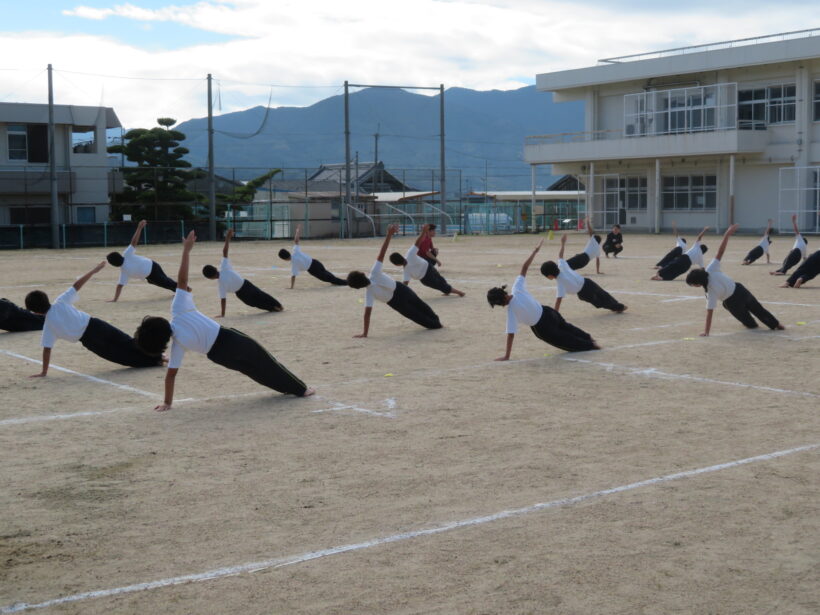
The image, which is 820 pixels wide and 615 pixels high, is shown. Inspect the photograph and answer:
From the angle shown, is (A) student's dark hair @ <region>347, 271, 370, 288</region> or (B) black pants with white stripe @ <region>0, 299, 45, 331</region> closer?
(A) student's dark hair @ <region>347, 271, 370, 288</region>

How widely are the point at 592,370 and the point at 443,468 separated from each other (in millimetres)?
4430

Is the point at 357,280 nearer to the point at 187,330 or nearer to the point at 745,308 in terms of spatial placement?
A: the point at 187,330

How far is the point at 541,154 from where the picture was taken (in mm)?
54688

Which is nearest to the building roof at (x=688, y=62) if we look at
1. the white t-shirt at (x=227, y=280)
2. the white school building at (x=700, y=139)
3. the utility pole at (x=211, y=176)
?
the white school building at (x=700, y=139)

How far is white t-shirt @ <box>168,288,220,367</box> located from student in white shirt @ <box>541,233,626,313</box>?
6684 millimetres

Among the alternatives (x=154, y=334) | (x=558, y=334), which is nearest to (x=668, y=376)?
(x=558, y=334)

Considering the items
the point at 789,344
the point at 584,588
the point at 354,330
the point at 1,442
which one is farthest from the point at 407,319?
the point at 584,588

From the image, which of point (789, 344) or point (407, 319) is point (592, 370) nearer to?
point (789, 344)

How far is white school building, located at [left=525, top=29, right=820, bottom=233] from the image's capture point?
44969 mm

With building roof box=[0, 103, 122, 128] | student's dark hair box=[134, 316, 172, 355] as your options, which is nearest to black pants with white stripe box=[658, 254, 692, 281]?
student's dark hair box=[134, 316, 172, 355]

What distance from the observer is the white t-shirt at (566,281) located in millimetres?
15508

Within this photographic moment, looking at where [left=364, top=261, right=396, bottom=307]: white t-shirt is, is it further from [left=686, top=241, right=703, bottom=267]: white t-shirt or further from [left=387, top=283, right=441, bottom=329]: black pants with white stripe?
[left=686, top=241, right=703, bottom=267]: white t-shirt

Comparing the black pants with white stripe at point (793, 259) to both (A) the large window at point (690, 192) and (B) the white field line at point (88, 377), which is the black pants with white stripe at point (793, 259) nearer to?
(B) the white field line at point (88, 377)

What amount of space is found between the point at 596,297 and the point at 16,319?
919cm
